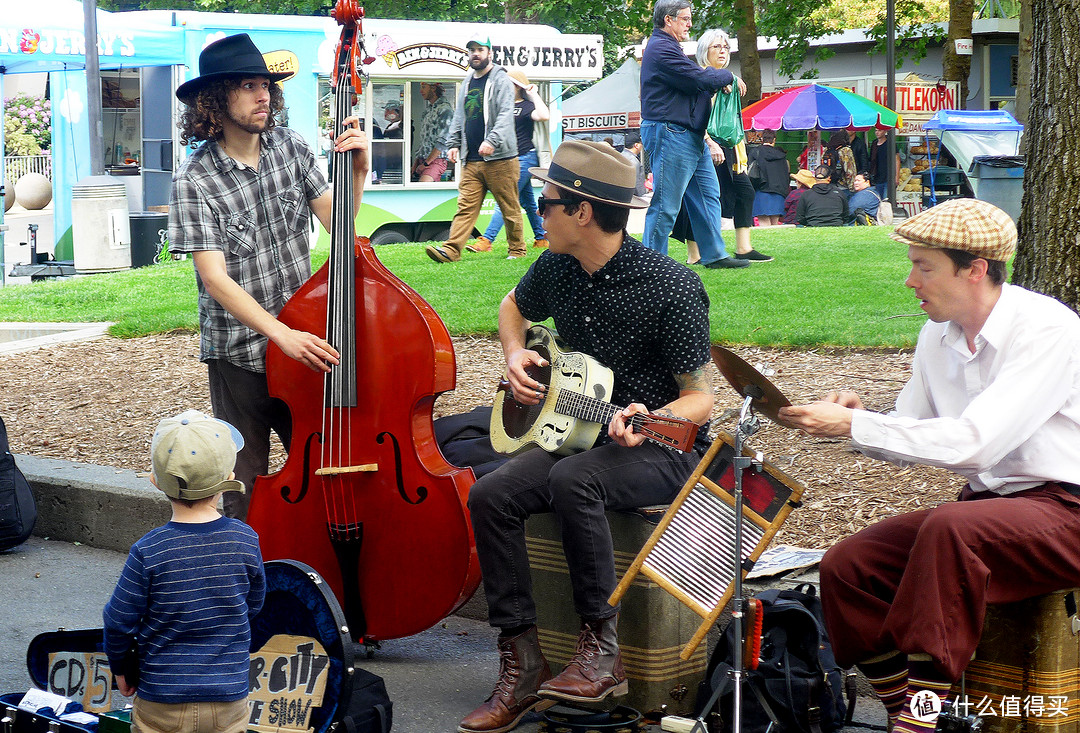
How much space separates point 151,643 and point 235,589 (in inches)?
8.9

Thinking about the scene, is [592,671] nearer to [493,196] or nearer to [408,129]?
[493,196]

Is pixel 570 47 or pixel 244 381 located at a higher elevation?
pixel 570 47

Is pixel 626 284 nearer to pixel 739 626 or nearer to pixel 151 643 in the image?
pixel 739 626

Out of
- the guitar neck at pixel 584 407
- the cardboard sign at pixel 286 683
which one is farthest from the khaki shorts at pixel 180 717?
the guitar neck at pixel 584 407

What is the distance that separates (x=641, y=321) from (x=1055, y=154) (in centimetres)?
190

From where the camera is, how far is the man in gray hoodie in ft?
35.2

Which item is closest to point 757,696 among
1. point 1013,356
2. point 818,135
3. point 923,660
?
point 923,660

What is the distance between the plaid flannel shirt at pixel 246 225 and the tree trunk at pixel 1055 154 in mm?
2727

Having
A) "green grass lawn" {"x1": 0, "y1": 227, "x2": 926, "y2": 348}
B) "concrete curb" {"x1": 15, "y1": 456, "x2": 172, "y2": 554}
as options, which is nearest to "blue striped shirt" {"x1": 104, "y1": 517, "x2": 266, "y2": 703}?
"concrete curb" {"x1": 15, "y1": 456, "x2": 172, "y2": 554}

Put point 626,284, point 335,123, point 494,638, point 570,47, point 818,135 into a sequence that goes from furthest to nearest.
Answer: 1. point 818,135
2. point 570,47
3. point 494,638
4. point 335,123
5. point 626,284

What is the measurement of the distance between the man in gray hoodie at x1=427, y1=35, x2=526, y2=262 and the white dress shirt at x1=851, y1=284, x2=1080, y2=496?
25.8 feet

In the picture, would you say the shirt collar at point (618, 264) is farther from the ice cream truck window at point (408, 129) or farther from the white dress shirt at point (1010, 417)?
the ice cream truck window at point (408, 129)

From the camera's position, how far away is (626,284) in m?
3.69

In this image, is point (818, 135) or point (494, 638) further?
point (818, 135)
